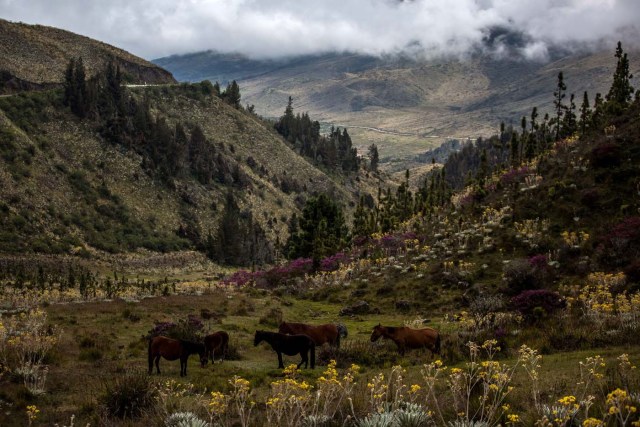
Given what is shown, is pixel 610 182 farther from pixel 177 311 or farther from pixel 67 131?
pixel 67 131

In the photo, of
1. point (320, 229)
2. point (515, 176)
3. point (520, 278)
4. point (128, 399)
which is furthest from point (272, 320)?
point (320, 229)

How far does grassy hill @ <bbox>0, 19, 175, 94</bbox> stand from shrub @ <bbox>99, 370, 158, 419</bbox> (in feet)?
369

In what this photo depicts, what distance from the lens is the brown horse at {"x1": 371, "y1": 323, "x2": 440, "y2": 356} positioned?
706 inches

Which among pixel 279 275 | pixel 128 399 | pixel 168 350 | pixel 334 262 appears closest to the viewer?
pixel 128 399

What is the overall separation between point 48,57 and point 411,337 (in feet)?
452

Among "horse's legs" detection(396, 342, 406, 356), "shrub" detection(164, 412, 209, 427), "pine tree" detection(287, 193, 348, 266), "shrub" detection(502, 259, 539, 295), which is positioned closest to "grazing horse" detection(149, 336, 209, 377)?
"shrub" detection(164, 412, 209, 427)

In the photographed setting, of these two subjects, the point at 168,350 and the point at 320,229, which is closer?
the point at 168,350

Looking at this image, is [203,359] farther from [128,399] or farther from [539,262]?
[539,262]

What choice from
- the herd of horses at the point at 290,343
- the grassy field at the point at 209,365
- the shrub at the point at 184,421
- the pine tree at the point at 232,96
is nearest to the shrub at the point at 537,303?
the grassy field at the point at 209,365

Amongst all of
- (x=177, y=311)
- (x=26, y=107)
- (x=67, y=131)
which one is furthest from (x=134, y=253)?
(x=177, y=311)

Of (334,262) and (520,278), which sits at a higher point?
(520,278)

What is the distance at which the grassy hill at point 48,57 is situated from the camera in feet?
362

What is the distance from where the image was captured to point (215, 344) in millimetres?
18703

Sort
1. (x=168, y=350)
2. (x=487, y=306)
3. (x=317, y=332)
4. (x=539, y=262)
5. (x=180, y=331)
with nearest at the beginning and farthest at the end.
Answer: (x=168, y=350)
(x=317, y=332)
(x=180, y=331)
(x=487, y=306)
(x=539, y=262)
